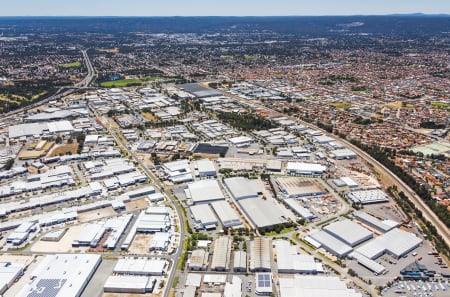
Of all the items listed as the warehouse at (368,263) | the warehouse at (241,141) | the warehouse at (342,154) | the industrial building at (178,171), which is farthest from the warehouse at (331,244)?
the warehouse at (241,141)

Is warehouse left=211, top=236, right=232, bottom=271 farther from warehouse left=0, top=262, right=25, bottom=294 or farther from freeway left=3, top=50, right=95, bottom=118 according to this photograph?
freeway left=3, top=50, right=95, bottom=118

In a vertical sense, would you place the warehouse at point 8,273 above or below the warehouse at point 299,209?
below

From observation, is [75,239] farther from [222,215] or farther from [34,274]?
[222,215]

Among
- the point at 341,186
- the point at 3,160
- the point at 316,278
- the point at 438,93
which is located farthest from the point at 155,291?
the point at 438,93

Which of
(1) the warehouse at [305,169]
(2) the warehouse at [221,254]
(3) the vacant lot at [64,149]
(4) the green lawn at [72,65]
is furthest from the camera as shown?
(4) the green lawn at [72,65]

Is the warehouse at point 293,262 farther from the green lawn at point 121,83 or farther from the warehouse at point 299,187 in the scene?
the green lawn at point 121,83
